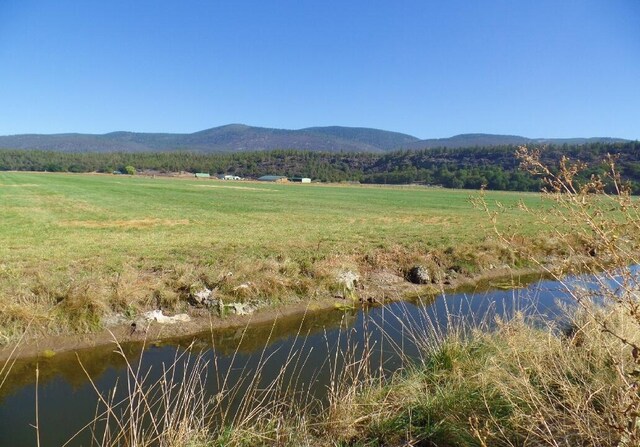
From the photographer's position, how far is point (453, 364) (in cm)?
630

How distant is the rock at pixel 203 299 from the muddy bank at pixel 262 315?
0.22 metres

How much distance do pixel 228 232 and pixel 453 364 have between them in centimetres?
1529

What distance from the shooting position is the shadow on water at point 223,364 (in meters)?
6.31

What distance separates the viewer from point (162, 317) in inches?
412

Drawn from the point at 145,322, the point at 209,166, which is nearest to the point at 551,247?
the point at 145,322

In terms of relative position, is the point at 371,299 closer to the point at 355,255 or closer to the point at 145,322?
the point at 355,255

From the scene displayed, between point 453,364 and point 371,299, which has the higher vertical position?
point 453,364

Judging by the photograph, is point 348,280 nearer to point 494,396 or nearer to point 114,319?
point 114,319

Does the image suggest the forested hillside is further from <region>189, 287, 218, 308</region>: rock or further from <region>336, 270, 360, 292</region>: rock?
<region>189, 287, 218, 308</region>: rock

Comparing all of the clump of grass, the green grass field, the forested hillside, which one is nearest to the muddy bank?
the green grass field

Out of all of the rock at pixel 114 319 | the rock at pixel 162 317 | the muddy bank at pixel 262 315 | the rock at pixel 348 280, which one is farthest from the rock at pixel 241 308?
the rock at pixel 348 280

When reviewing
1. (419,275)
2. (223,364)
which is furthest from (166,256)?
(419,275)

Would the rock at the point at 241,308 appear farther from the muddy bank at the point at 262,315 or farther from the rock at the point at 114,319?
the rock at the point at 114,319

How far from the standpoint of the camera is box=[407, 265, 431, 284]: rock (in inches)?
589
